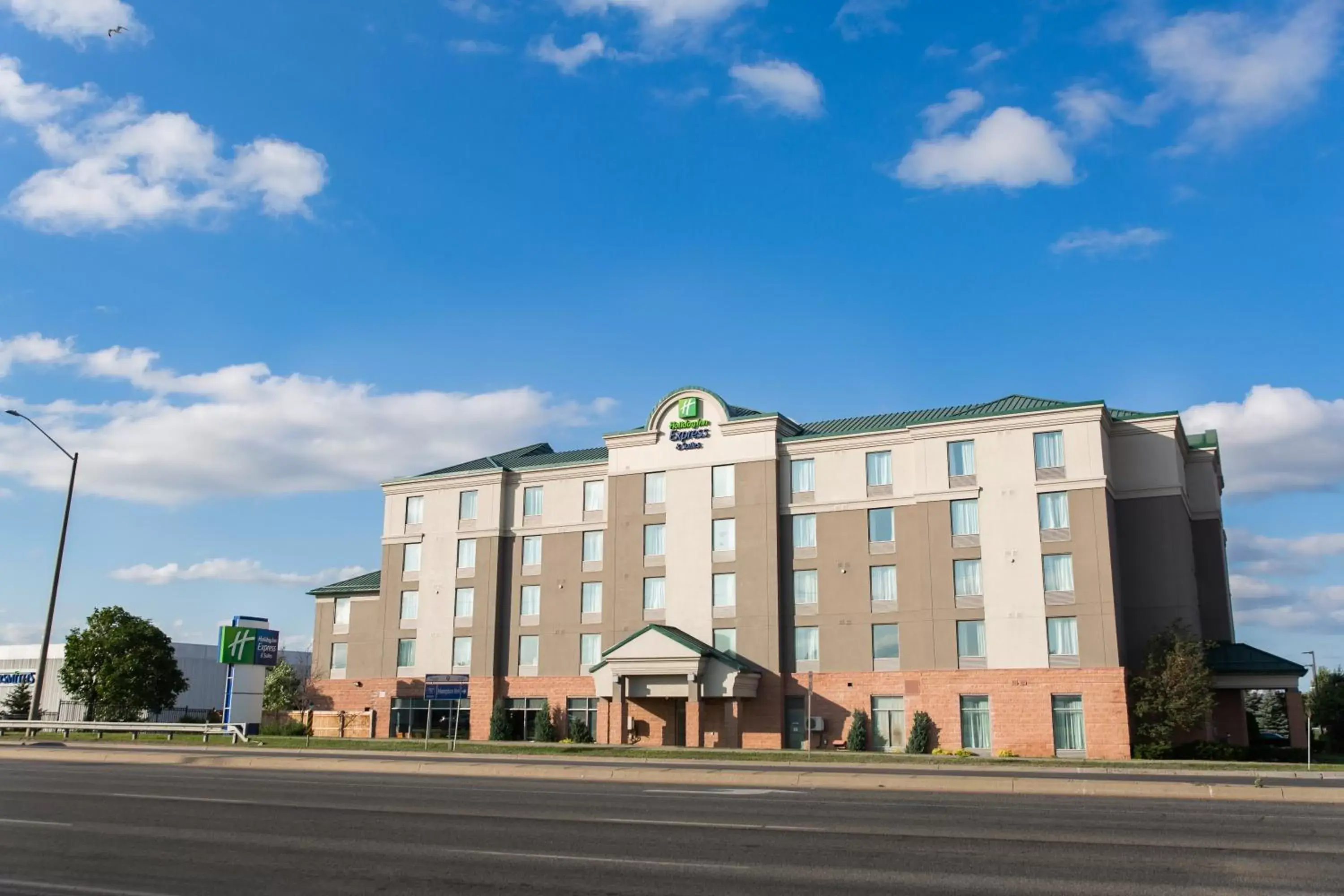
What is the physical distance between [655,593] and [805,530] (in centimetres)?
857

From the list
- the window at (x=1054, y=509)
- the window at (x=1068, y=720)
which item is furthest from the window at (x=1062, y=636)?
the window at (x=1054, y=509)

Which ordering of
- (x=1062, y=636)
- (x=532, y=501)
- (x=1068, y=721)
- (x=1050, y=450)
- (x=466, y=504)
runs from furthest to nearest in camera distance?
(x=466, y=504)
(x=532, y=501)
(x=1050, y=450)
(x=1062, y=636)
(x=1068, y=721)

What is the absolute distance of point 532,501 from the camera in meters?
60.8

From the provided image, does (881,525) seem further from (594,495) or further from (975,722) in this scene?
(594,495)

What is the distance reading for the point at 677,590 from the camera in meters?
54.9

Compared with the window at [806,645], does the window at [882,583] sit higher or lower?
higher

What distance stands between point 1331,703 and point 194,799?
211 feet

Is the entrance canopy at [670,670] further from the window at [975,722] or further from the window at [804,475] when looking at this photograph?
the window at [975,722]

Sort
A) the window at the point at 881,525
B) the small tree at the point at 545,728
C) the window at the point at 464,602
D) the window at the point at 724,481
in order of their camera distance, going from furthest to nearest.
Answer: the window at the point at 464,602
the window at the point at 724,481
the small tree at the point at 545,728
the window at the point at 881,525

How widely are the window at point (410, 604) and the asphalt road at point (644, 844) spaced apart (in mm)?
41012

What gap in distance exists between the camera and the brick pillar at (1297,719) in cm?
4644

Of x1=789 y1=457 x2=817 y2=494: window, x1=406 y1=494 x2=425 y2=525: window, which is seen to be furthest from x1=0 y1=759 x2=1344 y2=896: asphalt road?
x1=406 y1=494 x2=425 y2=525: window

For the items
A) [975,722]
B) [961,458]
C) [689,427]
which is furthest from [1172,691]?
[689,427]

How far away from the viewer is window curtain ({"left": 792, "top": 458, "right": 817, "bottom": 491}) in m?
53.5
